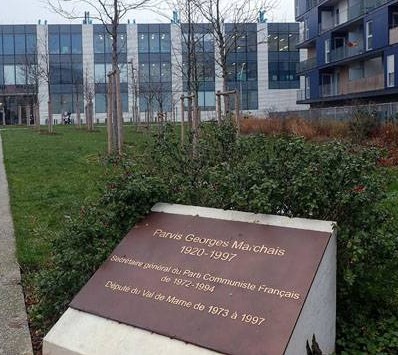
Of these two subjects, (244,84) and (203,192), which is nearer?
(203,192)

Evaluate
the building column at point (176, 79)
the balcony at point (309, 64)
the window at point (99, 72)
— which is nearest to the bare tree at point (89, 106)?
the window at point (99, 72)

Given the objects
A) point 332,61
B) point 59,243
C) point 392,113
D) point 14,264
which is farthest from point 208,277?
point 332,61

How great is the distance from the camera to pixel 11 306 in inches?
208

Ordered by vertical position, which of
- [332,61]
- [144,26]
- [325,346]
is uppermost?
[144,26]

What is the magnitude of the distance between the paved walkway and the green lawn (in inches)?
5.5

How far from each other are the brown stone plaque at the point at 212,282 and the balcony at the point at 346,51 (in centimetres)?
3808

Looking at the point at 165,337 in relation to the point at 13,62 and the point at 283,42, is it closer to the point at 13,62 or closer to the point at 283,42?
the point at 283,42

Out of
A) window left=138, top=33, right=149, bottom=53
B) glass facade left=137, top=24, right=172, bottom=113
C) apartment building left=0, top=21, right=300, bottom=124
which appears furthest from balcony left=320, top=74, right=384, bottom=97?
window left=138, top=33, right=149, bottom=53

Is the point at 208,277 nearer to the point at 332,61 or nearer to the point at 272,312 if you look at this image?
the point at 272,312

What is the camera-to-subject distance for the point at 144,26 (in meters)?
75.5

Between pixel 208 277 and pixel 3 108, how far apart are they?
72.0 meters

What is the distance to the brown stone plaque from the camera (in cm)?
365

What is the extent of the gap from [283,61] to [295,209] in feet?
241

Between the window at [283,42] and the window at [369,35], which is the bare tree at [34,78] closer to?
the window at [369,35]
